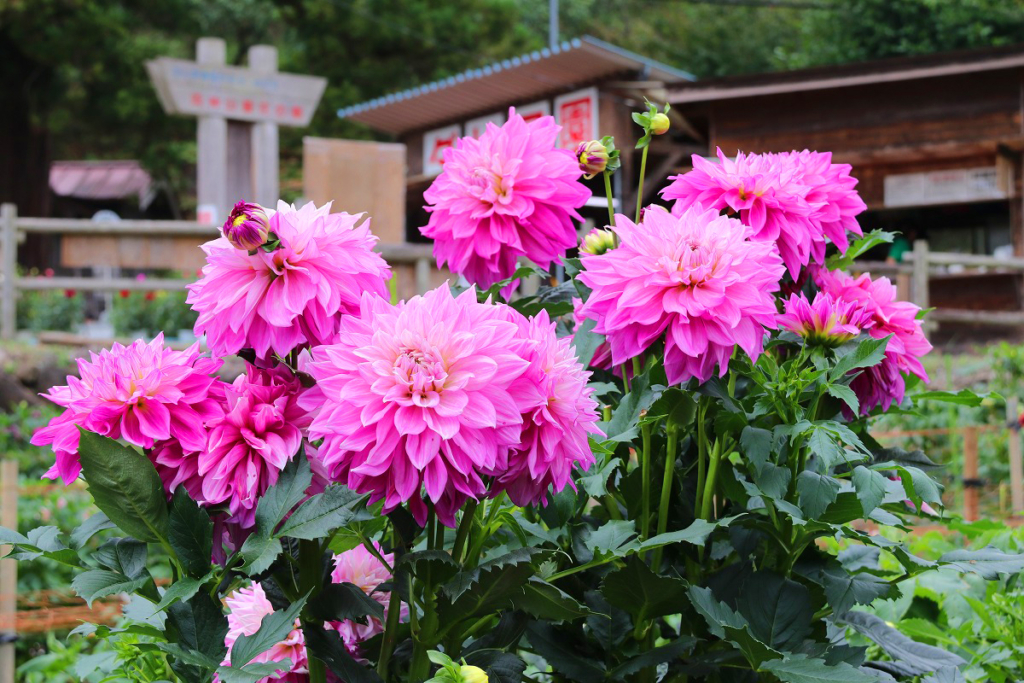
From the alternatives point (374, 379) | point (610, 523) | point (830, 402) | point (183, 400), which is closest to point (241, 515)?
point (183, 400)

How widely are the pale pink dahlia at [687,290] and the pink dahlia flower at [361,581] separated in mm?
393

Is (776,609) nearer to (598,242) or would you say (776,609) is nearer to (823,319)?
(823,319)

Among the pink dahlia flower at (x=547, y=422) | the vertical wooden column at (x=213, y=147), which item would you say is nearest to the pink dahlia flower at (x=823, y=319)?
the pink dahlia flower at (x=547, y=422)

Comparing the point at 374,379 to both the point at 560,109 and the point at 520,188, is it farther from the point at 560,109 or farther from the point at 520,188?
the point at 560,109

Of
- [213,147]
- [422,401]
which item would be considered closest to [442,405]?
[422,401]

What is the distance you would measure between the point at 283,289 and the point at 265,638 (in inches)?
12.2

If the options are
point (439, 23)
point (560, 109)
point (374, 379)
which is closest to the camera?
point (374, 379)

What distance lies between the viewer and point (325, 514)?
2.75 ft

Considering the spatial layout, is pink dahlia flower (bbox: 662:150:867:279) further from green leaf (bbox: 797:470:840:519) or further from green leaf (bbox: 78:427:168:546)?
green leaf (bbox: 78:427:168:546)

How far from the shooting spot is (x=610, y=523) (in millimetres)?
1057

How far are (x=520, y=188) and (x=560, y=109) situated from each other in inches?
376

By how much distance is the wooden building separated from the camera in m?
6.71

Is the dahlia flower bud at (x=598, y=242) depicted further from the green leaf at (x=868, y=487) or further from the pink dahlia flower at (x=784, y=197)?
the green leaf at (x=868, y=487)

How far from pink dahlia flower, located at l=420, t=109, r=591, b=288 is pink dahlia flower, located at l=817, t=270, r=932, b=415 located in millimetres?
339
